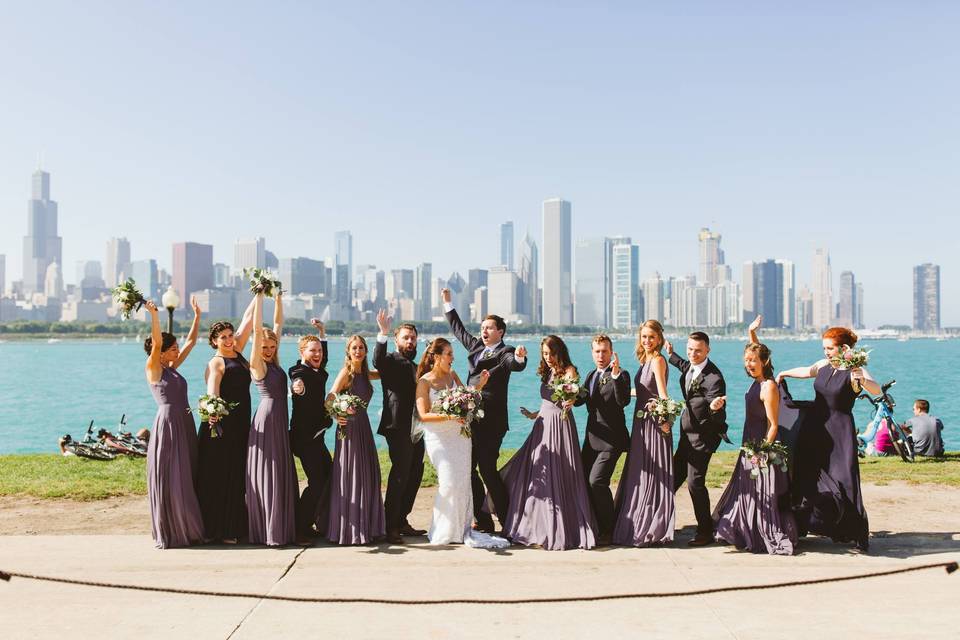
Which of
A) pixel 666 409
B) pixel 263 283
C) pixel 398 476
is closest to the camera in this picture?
pixel 666 409

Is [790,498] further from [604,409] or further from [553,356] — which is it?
[553,356]

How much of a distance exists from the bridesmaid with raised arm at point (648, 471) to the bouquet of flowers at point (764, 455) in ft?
2.44

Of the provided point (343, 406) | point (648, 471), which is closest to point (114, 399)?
point (343, 406)

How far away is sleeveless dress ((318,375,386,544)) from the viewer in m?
7.48

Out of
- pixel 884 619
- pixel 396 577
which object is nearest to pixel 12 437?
pixel 396 577

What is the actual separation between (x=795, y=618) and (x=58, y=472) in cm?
1150

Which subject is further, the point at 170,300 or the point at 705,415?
the point at 170,300

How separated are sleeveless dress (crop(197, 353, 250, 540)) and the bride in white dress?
1.75m

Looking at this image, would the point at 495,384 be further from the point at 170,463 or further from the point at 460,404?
the point at 170,463

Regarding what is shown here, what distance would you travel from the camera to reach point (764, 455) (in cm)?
727

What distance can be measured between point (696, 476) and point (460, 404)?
2384 mm

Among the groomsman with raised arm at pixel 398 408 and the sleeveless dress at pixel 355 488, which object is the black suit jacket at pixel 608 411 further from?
the sleeveless dress at pixel 355 488

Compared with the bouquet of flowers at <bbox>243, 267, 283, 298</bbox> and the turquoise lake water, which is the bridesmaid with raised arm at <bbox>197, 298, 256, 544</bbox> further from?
the turquoise lake water

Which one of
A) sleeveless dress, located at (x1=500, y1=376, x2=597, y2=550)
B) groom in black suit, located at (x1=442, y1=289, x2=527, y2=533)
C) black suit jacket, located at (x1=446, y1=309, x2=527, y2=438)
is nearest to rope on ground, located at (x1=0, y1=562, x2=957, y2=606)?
sleeveless dress, located at (x1=500, y1=376, x2=597, y2=550)
